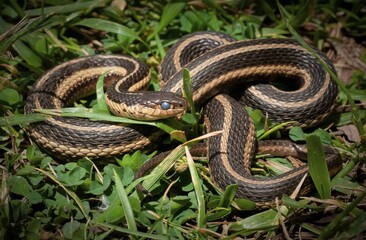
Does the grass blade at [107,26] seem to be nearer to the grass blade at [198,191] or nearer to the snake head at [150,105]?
the snake head at [150,105]

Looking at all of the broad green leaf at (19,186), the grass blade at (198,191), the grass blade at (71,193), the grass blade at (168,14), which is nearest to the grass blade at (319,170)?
the grass blade at (198,191)

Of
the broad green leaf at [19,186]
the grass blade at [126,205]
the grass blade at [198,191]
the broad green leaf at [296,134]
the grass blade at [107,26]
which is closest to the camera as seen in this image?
the grass blade at [126,205]

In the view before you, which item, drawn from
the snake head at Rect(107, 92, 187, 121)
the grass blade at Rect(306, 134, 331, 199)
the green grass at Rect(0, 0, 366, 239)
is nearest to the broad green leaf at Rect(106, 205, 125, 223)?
the green grass at Rect(0, 0, 366, 239)

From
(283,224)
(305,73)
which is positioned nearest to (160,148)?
(283,224)

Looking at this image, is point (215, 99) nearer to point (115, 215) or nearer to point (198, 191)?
point (198, 191)

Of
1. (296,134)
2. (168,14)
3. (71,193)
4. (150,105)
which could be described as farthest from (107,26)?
(296,134)

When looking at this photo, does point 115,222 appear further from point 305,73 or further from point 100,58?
point 305,73

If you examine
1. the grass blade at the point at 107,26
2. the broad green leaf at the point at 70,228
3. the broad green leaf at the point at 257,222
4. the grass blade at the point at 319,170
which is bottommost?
the broad green leaf at the point at 70,228

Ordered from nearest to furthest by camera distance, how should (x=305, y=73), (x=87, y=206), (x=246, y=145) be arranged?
(x=87, y=206), (x=246, y=145), (x=305, y=73)
